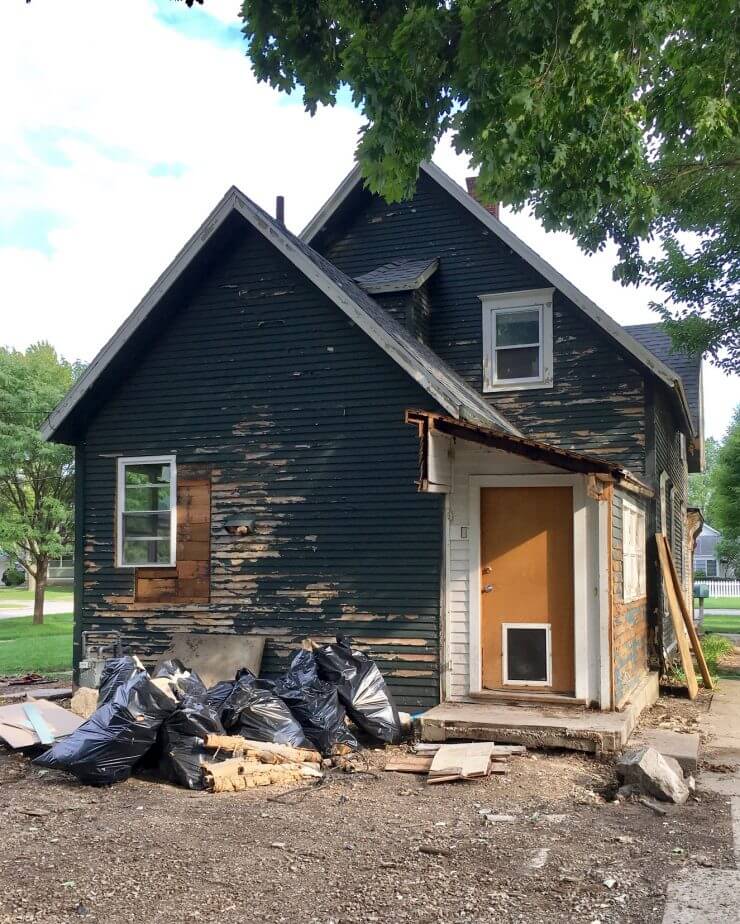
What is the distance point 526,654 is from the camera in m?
9.90

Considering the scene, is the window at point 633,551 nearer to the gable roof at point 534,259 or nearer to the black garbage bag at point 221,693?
the gable roof at point 534,259

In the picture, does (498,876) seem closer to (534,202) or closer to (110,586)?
(110,586)

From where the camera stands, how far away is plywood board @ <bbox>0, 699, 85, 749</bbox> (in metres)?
8.44

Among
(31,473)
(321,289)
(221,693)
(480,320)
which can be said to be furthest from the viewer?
(31,473)

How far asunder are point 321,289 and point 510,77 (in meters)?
4.17

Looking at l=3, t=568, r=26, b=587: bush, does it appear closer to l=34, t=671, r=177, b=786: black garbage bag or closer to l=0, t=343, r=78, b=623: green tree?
l=0, t=343, r=78, b=623: green tree

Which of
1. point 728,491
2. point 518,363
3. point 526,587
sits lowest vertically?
point 526,587

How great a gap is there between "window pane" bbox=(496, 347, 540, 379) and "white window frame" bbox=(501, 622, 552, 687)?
416cm

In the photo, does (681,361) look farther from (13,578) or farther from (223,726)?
(13,578)

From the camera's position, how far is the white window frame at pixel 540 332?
12570 millimetres

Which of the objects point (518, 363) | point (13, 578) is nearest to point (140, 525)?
point (518, 363)

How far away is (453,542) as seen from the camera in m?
10.2

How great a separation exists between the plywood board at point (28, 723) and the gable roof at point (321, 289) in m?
3.70

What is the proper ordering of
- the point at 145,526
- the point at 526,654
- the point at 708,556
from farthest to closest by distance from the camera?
the point at 708,556 < the point at 145,526 < the point at 526,654
